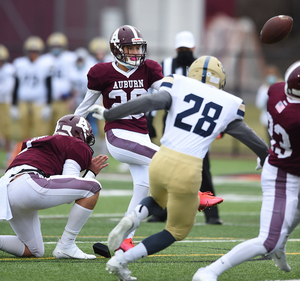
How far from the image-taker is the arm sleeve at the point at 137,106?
12.5 ft

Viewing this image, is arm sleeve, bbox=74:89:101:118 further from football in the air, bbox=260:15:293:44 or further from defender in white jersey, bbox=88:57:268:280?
football in the air, bbox=260:15:293:44

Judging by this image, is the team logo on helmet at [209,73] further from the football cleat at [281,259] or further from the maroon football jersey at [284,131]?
the football cleat at [281,259]

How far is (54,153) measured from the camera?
184 inches

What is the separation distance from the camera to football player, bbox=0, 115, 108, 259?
14.5ft

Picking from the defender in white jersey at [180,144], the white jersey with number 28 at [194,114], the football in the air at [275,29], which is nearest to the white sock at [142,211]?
the defender in white jersey at [180,144]

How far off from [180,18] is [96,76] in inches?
916

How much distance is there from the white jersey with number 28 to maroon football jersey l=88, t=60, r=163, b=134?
3.42ft

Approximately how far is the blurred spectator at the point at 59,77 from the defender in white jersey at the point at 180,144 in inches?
372

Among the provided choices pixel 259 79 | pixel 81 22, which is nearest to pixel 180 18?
pixel 81 22

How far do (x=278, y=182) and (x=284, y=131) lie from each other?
34cm

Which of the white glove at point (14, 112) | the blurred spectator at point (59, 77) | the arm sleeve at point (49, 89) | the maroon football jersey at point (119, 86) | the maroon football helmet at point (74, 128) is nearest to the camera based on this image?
the maroon football helmet at point (74, 128)

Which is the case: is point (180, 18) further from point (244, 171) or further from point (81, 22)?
point (244, 171)

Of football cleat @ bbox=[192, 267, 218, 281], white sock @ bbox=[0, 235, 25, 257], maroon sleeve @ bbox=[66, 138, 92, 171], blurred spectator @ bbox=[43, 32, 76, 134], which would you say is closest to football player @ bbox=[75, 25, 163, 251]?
maroon sleeve @ bbox=[66, 138, 92, 171]

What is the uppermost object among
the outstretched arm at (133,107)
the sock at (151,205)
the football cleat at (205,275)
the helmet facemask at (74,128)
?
the outstretched arm at (133,107)
